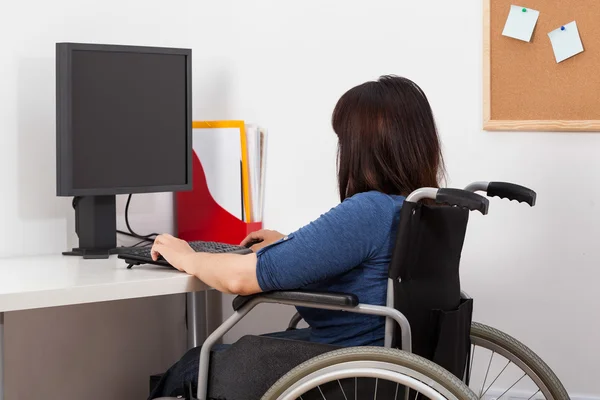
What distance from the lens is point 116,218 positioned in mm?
2402

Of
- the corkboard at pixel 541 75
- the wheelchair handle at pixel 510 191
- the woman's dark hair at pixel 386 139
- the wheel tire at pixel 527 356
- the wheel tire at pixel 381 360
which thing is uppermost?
the corkboard at pixel 541 75

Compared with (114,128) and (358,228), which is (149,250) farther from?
(358,228)

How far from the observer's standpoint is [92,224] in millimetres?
2193

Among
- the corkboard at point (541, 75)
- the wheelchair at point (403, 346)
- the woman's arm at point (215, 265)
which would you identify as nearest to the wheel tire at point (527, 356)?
the wheelchair at point (403, 346)

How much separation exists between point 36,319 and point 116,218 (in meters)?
0.36

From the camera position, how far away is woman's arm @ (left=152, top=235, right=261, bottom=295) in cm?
158

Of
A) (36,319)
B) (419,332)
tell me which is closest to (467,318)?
(419,332)

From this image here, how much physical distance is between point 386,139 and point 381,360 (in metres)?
0.45

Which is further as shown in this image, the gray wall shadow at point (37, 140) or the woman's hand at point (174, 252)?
the gray wall shadow at point (37, 140)

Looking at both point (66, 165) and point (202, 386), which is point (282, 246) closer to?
point (202, 386)

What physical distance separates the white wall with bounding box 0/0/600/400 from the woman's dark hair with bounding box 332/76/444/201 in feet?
2.65

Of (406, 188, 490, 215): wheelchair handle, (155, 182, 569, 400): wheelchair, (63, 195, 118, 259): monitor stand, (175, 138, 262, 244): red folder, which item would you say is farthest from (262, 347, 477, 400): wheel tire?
(175, 138, 262, 244): red folder

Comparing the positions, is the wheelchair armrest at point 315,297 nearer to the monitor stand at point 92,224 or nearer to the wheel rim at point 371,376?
the wheel rim at point 371,376

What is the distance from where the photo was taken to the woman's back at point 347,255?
1537mm
